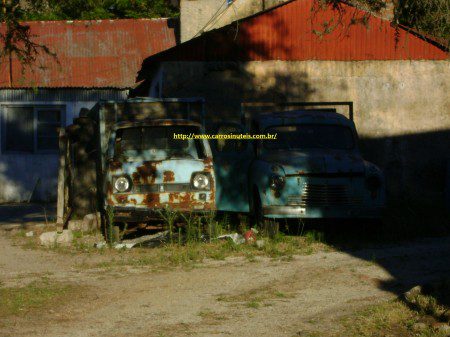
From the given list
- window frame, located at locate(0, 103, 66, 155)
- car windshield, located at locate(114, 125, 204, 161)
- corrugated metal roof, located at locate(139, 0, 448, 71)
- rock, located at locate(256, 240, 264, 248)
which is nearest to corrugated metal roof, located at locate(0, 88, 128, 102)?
window frame, located at locate(0, 103, 66, 155)

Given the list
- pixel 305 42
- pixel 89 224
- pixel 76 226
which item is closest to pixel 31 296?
pixel 89 224

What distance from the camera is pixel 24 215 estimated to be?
18.4 m

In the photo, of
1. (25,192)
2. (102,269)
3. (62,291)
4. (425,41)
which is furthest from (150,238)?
(25,192)

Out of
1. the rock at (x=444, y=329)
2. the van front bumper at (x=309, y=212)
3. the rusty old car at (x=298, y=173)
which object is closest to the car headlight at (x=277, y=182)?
the rusty old car at (x=298, y=173)

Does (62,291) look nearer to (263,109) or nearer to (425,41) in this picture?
(263,109)

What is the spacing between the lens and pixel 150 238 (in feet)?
41.2

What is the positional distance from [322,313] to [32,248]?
6287 millimetres

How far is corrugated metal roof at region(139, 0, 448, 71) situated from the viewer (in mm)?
17609

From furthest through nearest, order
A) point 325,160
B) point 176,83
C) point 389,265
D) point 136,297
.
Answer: point 176,83
point 325,160
point 389,265
point 136,297

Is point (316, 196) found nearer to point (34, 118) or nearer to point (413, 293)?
point (413, 293)

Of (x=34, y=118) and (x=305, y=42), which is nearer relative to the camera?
(x=305, y=42)

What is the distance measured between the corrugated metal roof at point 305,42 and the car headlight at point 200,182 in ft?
19.0

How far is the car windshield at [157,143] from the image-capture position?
12.9 metres

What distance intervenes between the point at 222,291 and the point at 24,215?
1080 cm
